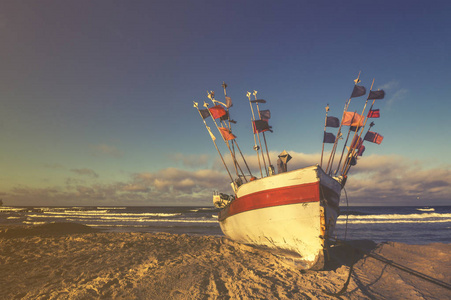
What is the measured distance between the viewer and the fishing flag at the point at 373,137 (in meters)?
11.4

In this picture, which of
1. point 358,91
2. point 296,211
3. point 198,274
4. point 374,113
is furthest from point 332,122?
point 198,274

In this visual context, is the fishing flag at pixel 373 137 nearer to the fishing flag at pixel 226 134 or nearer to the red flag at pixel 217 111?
the fishing flag at pixel 226 134

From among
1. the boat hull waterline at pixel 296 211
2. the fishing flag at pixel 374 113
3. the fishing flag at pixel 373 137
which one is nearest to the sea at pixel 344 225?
the boat hull waterline at pixel 296 211

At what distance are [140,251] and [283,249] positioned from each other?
21.3 ft

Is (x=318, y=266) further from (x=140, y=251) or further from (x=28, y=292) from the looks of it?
(x=28, y=292)

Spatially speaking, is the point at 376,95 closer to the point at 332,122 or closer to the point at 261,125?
the point at 332,122

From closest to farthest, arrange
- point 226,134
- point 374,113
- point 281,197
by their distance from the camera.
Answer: point 281,197, point 374,113, point 226,134

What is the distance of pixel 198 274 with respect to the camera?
7.09 meters

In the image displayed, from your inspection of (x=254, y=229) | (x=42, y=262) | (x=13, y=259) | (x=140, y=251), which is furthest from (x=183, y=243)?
(x=13, y=259)

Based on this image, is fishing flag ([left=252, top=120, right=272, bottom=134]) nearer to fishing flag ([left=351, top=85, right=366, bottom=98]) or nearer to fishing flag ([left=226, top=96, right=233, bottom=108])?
fishing flag ([left=226, top=96, right=233, bottom=108])

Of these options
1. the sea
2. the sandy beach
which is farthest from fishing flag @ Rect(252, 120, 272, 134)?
the sandy beach

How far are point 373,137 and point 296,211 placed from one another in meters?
6.92

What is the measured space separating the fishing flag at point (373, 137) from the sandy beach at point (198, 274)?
565cm

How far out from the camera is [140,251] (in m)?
10.5
